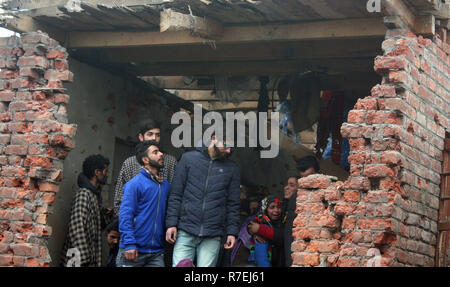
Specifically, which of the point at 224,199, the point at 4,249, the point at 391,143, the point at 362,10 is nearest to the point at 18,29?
the point at 4,249

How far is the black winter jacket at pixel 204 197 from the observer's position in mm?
6953

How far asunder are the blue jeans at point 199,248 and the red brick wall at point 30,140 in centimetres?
129

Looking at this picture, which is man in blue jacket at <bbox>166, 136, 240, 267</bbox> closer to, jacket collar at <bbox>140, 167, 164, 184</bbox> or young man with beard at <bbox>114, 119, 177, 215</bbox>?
jacket collar at <bbox>140, 167, 164, 184</bbox>

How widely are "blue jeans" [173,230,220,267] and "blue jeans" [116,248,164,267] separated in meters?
0.16

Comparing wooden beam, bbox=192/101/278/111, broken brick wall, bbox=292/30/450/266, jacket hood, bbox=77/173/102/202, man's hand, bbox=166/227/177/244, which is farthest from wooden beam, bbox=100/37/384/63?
wooden beam, bbox=192/101/278/111

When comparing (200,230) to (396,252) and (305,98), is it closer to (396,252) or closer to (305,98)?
(396,252)

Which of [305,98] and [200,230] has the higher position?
[305,98]

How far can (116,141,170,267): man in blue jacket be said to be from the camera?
6.86 meters

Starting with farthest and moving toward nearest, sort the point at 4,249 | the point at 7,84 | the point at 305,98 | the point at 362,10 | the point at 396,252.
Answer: the point at 305,98
the point at 7,84
the point at 4,249
the point at 362,10
the point at 396,252

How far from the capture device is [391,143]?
6.27 metres

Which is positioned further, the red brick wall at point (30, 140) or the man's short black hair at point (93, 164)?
the man's short black hair at point (93, 164)

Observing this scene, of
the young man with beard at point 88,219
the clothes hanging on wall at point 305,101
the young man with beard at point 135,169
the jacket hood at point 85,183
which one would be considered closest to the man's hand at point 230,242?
the young man with beard at point 135,169

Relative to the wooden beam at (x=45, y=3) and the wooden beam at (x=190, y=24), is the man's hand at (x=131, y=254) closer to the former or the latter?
the wooden beam at (x=190, y=24)

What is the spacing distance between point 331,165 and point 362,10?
3.12 metres
